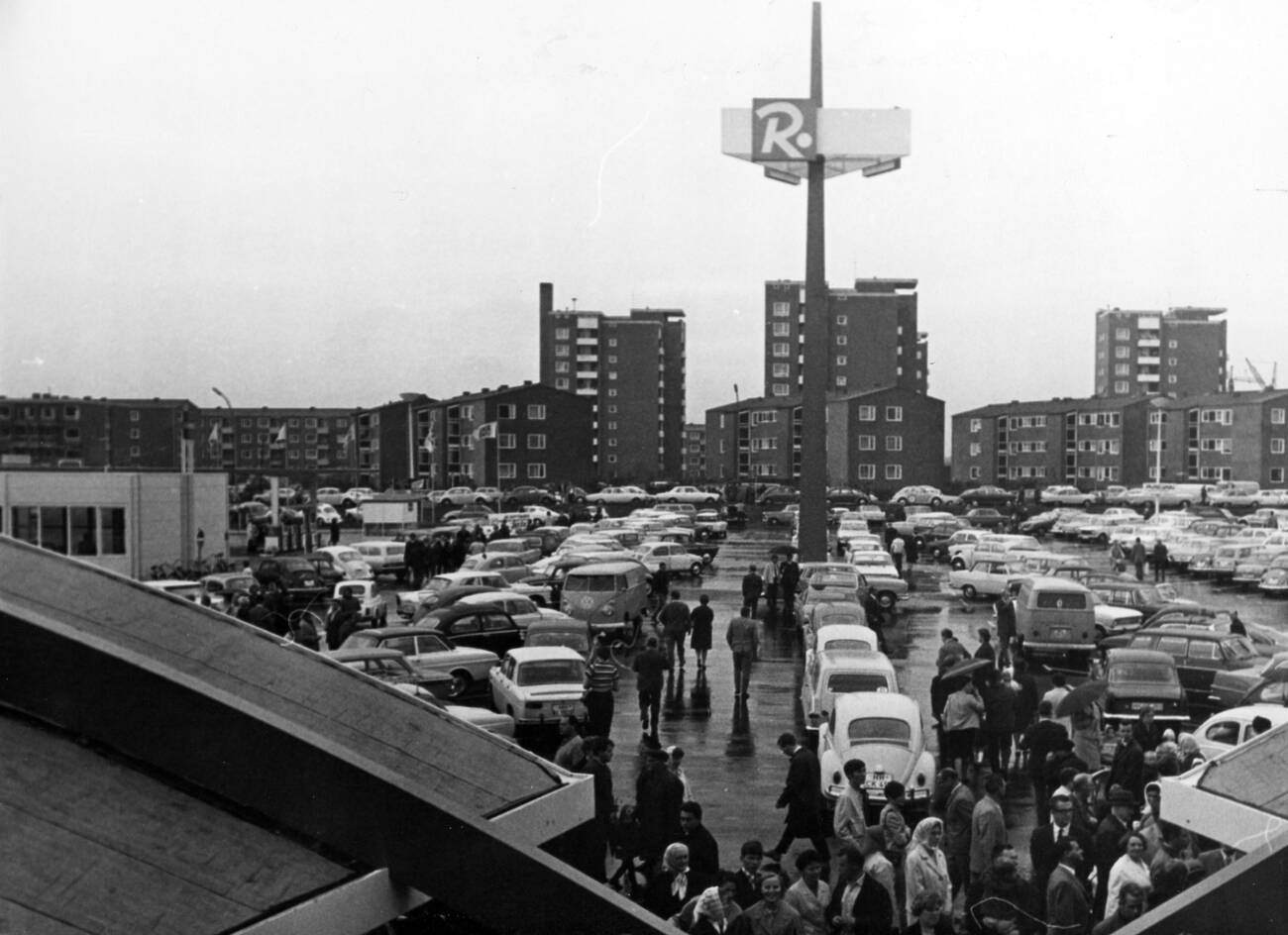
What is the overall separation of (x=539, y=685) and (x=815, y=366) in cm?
2264

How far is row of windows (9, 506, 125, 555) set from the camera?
34.9 metres

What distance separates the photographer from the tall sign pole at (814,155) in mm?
37219

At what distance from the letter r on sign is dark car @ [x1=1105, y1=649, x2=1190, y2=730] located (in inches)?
979

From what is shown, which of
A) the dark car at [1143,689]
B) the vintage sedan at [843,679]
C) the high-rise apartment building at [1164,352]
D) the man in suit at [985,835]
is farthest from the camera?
the high-rise apartment building at [1164,352]

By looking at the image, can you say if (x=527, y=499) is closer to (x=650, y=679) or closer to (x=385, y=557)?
(x=385, y=557)

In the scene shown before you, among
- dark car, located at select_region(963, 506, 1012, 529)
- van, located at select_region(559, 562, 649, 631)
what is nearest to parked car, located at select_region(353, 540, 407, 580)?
van, located at select_region(559, 562, 649, 631)

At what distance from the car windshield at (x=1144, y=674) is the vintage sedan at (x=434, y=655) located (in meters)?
9.50

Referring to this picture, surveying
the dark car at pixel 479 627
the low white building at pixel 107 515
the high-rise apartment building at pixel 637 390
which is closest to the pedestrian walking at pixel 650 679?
the dark car at pixel 479 627

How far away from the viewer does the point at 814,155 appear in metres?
38.2

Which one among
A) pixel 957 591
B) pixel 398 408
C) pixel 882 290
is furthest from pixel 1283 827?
pixel 882 290

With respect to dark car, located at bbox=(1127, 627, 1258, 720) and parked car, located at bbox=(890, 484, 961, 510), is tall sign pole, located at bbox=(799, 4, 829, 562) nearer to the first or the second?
dark car, located at bbox=(1127, 627, 1258, 720)

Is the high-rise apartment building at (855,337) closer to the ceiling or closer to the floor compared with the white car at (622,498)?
closer to the ceiling

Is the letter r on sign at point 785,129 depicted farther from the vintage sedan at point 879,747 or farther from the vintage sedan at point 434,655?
the vintage sedan at point 879,747

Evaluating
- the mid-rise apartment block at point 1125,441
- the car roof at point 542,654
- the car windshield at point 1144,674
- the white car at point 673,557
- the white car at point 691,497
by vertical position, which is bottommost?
the white car at point 673,557
